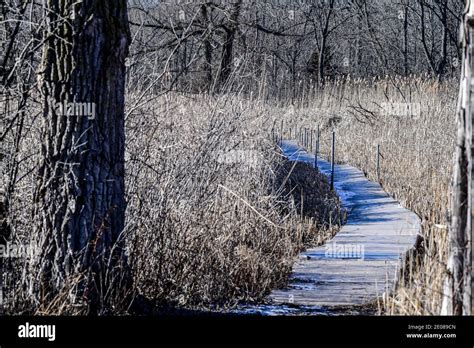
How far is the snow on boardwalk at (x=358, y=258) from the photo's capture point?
479cm

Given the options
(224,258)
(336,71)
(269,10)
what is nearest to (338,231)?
(224,258)

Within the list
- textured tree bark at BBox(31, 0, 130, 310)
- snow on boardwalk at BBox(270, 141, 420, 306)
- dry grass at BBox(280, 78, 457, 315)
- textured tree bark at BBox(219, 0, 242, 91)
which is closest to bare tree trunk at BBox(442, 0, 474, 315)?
dry grass at BBox(280, 78, 457, 315)

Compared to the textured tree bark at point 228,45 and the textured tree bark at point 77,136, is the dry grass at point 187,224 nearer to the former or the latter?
the textured tree bark at point 77,136

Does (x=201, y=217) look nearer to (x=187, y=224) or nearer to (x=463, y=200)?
(x=187, y=224)

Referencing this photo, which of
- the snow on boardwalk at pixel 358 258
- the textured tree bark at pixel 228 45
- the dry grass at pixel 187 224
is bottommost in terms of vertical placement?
the snow on boardwalk at pixel 358 258

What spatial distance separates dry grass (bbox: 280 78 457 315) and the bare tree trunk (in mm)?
242

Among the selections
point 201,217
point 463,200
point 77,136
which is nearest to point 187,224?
point 201,217

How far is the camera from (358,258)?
5816mm

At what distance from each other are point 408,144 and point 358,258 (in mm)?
5196

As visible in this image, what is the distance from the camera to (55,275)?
12.2 feet

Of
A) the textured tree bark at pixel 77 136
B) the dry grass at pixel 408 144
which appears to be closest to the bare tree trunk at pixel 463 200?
the dry grass at pixel 408 144

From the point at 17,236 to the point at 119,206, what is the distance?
0.52m

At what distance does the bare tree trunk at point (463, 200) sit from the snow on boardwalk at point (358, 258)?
1.27 m

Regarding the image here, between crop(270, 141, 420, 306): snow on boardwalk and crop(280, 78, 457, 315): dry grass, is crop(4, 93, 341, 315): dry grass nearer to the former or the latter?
crop(270, 141, 420, 306): snow on boardwalk
